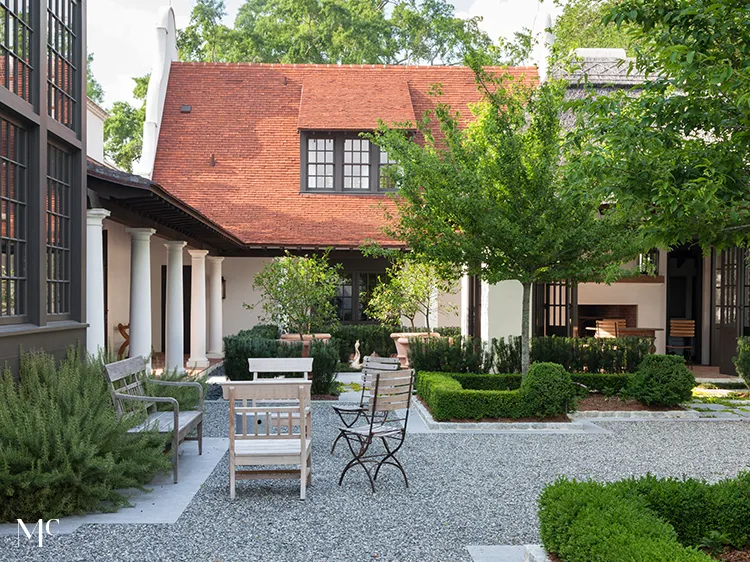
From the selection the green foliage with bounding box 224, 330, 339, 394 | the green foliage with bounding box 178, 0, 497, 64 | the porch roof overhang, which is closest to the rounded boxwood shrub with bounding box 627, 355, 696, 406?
the green foliage with bounding box 224, 330, 339, 394

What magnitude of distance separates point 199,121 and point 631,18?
768 inches

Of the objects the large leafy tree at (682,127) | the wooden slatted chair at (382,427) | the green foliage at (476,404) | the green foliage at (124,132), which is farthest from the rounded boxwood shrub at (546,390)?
the green foliage at (124,132)

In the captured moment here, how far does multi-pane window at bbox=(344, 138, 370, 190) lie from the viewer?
72.7ft

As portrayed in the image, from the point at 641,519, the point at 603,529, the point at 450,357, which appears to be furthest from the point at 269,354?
the point at 603,529

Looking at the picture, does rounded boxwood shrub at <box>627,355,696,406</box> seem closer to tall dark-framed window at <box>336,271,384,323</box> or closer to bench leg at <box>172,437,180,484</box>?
bench leg at <box>172,437,180,484</box>

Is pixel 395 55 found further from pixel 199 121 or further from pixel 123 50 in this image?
pixel 123 50

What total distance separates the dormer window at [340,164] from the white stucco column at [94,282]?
11.7 metres

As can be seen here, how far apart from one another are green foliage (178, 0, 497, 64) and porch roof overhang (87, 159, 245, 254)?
73.0 ft

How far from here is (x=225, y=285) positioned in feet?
71.5

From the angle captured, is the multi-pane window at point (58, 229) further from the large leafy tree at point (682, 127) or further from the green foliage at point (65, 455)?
the large leafy tree at point (682, 127)

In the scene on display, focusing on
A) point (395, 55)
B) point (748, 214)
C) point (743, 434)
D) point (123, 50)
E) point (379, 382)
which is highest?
point (123, 50)

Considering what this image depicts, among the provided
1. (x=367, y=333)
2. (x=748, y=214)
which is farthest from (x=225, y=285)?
(x=748, y=214)

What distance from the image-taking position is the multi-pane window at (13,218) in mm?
8172

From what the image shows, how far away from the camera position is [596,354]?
47.5 ft
